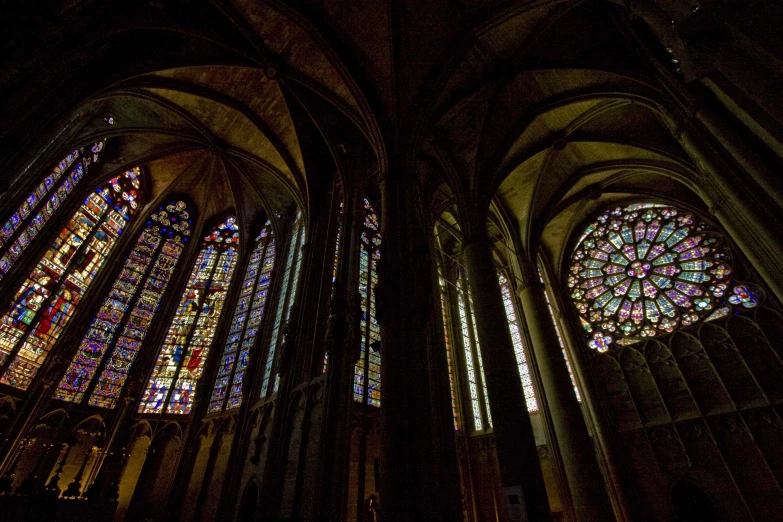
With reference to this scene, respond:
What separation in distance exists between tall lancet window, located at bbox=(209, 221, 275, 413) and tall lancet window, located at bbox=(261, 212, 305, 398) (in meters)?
0.59

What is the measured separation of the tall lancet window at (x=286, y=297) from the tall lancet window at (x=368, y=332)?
1983 mm

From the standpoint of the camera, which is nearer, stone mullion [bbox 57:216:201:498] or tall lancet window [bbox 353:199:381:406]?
stone mullion [bbox 57:216:201:498]

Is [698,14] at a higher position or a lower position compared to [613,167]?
lower

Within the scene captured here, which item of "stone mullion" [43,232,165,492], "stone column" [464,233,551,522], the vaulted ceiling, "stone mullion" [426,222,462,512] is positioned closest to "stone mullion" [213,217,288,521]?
the vaulted ceiling

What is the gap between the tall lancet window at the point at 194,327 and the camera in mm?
10805

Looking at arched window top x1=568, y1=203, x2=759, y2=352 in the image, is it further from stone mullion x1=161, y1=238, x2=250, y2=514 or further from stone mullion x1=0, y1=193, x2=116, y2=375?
stone mullion x1=0, y1=193, x2=116, y2=375

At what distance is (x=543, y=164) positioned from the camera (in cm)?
1182

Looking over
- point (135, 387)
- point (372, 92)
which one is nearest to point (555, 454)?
point (372, 92)

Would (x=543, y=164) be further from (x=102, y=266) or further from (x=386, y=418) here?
(x=102, y=266)

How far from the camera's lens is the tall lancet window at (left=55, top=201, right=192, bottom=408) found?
33.5 feet

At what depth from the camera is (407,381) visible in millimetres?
5102

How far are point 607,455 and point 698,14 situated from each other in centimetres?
1058

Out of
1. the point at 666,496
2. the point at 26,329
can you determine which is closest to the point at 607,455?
the point at 666,496

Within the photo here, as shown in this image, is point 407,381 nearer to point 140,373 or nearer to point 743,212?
point 743,212
